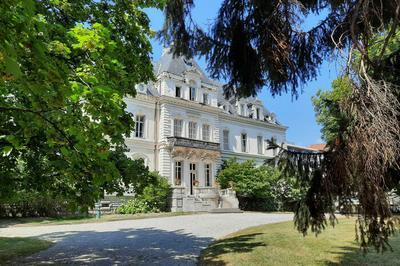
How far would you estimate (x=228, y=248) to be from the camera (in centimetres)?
996

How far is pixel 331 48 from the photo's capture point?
5.12 metres

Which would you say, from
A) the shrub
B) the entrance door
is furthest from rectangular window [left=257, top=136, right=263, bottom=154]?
the shrub

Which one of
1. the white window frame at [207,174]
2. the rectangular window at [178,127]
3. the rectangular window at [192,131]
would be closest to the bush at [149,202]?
the rectangular window at [178,127]

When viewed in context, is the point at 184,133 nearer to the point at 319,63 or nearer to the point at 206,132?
the point at 206,132

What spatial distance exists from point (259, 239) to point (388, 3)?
880 centimetres

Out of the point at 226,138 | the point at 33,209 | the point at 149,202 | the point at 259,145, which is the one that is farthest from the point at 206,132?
the point at 33,209

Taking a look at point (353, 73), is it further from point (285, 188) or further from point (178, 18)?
point (285, 188)

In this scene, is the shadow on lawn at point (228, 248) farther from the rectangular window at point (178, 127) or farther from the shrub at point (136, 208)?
the rectangular window at point (178, 127)

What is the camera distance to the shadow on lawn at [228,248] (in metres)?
8.51

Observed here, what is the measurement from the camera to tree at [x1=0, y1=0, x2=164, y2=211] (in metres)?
3.28

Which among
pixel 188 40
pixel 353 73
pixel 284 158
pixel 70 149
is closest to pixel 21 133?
pixel 70 149

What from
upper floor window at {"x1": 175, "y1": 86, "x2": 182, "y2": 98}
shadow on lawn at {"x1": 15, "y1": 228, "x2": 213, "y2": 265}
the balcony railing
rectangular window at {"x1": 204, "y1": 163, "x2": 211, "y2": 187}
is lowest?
shadow on lawn at {"x1": 15, "y1": 228, "x2": 213, "y2": 265}

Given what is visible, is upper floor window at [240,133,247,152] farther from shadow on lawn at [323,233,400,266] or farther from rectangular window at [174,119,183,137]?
shadow on lawn at [323,233,400,266]

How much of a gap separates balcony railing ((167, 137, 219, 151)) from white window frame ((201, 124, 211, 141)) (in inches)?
49.3
